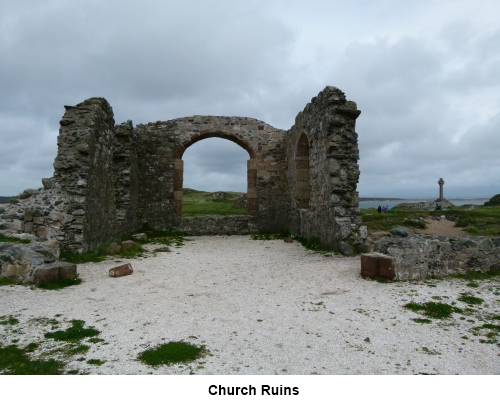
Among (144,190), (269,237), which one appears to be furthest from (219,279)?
(144,190)

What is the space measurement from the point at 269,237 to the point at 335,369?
32.5 feet

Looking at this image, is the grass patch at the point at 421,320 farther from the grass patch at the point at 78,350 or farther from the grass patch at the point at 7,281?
the grass patch at the point at 7,281

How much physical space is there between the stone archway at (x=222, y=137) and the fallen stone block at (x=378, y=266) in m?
8.52

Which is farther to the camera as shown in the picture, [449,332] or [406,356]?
[449,332]

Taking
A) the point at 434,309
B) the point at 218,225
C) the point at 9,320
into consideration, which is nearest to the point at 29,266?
the point at 9,320

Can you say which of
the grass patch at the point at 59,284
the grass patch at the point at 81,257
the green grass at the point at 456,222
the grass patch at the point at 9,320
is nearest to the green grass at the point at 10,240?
the grass patch at the point at 81,257

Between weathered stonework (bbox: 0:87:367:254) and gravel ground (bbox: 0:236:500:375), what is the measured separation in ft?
5.87

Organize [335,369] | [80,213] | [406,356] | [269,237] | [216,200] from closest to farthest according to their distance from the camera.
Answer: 1. [335,369]
2. [406,356]
3. [80,213]
4. [269,237]
5. [216,200]

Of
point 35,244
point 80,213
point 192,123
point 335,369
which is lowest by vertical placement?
point 335,369

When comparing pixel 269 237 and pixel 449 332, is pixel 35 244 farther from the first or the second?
pixel 269 237

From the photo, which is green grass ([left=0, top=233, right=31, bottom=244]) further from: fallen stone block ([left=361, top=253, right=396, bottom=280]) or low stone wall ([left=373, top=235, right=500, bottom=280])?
low stone wall ([left=373, top=235, right=500, bottom=280])

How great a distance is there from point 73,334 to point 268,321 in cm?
203

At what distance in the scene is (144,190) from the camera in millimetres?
13148

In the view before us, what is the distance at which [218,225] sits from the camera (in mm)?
13594
